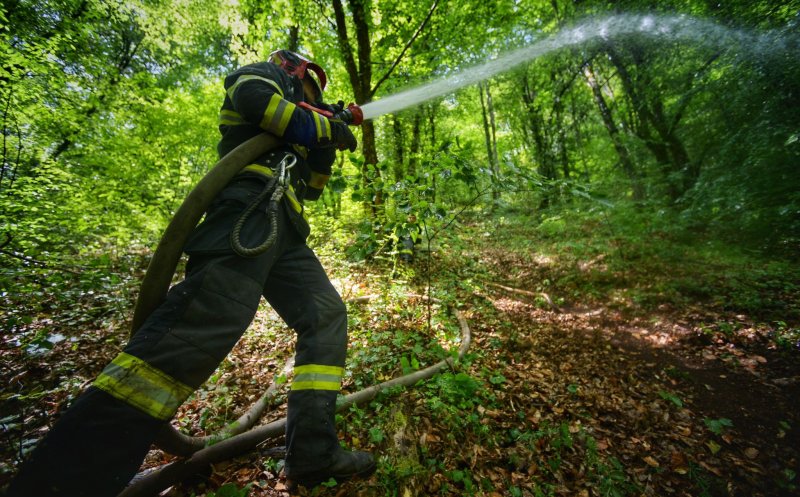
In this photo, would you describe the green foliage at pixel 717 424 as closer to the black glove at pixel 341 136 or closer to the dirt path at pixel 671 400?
the dirt path at pixel 671 400

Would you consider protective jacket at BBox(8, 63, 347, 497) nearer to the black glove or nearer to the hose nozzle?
the black glove

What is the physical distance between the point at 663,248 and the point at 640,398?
5.25 metres

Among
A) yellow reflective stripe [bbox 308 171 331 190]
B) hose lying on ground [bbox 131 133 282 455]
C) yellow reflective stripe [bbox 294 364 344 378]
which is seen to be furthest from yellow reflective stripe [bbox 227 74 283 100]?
yellow reflective stripe [bbox 294 364 344 378]

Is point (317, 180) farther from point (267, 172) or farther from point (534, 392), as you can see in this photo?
point (534, 392)

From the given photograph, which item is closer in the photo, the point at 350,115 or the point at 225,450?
the point at 225,450

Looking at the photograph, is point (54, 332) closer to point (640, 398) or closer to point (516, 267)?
point (640, 398)

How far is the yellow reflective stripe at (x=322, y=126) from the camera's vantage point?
2.42 m

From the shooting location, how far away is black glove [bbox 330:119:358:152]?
8.65 ft

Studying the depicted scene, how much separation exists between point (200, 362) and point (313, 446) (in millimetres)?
939

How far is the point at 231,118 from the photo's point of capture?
8.24 ft

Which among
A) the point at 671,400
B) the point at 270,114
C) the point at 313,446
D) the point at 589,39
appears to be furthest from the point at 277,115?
the point at 589,39

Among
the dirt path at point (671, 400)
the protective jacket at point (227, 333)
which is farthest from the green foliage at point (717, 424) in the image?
the protective jacket at point (227, 333)

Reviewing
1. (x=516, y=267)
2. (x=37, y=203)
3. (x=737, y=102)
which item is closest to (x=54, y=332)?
(x=37, y=203)

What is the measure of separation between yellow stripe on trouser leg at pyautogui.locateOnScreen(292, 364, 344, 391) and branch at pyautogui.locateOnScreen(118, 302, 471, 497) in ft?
2.10
